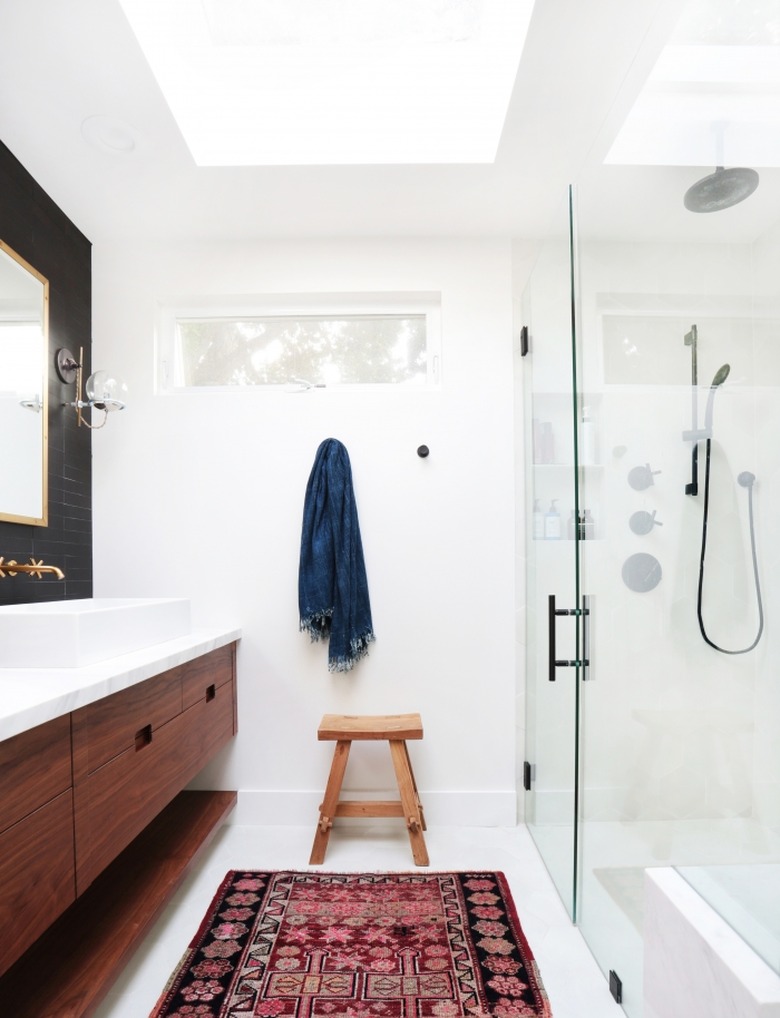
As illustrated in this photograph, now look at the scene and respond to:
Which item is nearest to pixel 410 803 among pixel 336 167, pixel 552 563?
pixel 552 563

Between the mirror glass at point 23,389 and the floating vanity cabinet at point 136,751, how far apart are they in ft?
2.59

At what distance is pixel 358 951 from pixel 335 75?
2592 mm

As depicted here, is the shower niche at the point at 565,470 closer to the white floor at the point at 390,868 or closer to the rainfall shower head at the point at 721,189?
the rainfall shower head at the point at 721,189

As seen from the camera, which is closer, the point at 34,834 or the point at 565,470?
the point at 34,834

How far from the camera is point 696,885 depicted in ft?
2.46

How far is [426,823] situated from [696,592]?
5.93ft

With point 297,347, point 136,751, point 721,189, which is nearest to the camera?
point 721,189

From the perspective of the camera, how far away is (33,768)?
3.93ft

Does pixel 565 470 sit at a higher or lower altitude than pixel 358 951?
higher

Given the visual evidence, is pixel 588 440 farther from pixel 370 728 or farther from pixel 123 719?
pixel 123 719

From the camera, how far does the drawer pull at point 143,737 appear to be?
1.71m

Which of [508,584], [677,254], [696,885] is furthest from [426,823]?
[677,254]

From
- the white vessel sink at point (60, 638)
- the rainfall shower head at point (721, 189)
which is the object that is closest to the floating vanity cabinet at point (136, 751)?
the white vessel sink at point (60, 638)

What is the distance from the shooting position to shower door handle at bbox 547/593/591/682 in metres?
1.85
